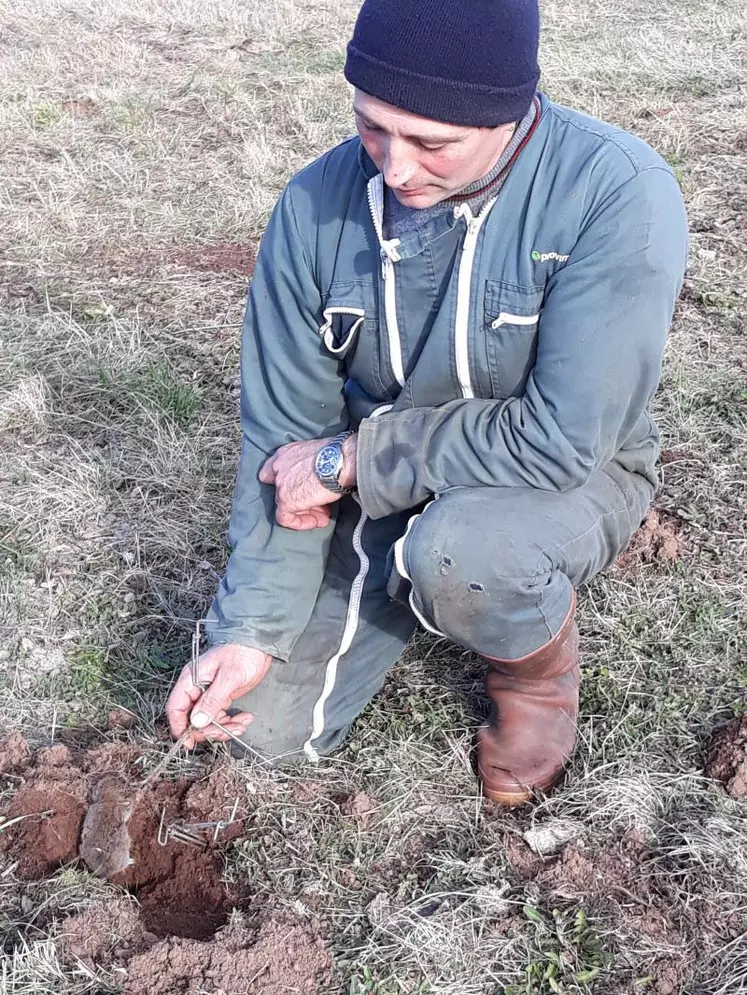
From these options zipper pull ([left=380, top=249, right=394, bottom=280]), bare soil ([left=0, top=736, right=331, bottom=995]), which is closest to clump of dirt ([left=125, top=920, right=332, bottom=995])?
bare soil ([left=0, top=736, right=331, bottom=995])

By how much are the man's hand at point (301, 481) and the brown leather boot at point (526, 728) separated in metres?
0.54

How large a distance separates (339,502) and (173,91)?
481cm

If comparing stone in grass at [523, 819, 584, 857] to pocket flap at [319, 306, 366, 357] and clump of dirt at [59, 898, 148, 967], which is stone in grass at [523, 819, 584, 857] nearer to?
clump of dirt at [59, 898, 148, 967]

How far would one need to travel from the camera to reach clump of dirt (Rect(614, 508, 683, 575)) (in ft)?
9.02

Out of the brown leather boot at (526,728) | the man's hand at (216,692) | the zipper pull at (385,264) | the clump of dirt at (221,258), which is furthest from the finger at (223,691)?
the clump of dirt at (221,258)

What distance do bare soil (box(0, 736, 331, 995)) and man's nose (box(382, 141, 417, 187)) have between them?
1378 mm

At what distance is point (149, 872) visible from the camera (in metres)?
2.07

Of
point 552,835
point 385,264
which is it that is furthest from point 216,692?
point 385,264

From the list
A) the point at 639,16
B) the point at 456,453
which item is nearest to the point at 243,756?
the point at 456,453

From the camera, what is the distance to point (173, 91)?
6211mm

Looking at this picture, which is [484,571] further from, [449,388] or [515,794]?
[515,794]

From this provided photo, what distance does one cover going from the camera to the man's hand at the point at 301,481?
6.81ft

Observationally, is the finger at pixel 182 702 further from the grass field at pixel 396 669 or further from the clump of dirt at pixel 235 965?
the clump of dirt at pixel 235 965

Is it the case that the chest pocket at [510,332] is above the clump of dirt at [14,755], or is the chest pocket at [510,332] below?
above
